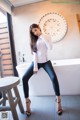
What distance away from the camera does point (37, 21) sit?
3621mm

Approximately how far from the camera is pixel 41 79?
2.69m

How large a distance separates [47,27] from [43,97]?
5.58ft

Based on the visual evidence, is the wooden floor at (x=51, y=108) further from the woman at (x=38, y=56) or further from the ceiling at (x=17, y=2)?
the ceiling at (x=17, y=2)

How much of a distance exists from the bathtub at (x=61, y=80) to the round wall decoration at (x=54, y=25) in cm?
110

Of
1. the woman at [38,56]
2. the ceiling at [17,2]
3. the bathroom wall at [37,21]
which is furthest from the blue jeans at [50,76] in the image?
the ceiling at [17,2]

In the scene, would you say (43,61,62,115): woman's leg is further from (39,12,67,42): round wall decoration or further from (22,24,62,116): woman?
(39,12,67,42): round wall decoration

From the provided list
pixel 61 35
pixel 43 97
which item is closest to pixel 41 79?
pixel 43 97

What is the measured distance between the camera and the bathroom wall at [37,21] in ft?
11.4

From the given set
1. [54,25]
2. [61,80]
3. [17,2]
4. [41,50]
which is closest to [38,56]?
[41,50]

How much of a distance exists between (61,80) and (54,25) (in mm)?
1491

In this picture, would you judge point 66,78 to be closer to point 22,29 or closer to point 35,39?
point 35,39

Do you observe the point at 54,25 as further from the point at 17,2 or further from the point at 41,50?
the point at 41,50

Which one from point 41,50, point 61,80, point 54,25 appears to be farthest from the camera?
point 54,25

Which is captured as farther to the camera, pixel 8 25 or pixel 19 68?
pixel 8 25
